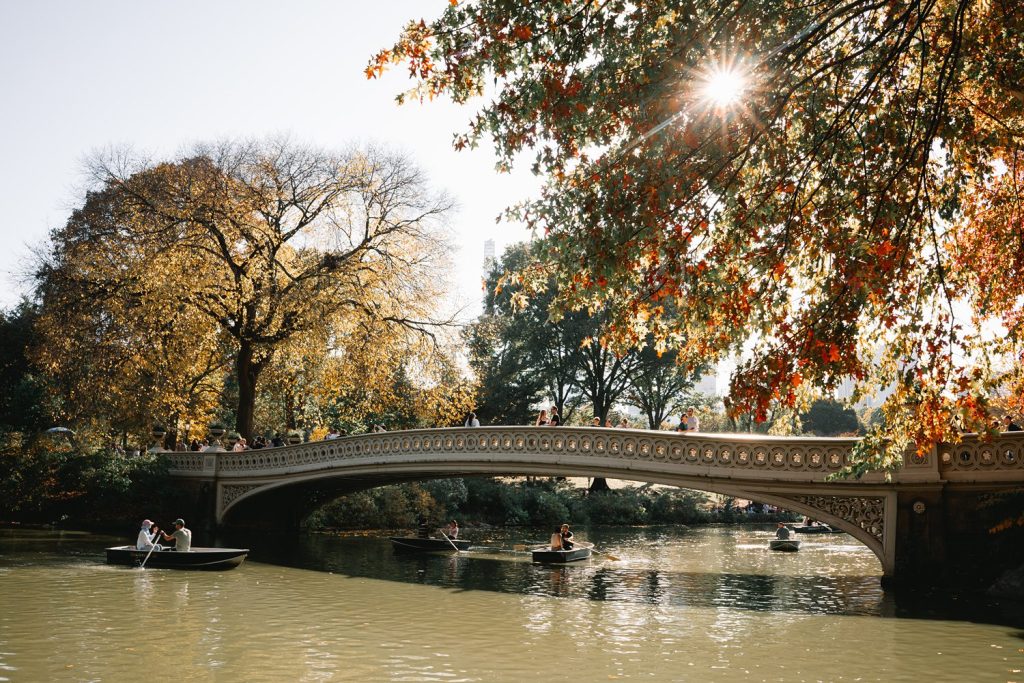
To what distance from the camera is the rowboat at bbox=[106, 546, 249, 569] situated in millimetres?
19469

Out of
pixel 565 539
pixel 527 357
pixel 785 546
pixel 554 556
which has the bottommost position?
pixel 785 546

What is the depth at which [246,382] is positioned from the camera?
94.0 ft

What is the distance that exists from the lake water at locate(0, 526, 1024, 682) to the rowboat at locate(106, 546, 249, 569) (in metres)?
0.28

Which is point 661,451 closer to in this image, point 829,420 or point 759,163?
point 759,163

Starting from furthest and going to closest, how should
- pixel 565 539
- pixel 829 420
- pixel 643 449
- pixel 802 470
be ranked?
pixel 829 420, pixel 565 539, pixel 643 449, pixel 802 470

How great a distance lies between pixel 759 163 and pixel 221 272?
816 inches

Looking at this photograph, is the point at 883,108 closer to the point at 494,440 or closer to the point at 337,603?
the point at 337,603

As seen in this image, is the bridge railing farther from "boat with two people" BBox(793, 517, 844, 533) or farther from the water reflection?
"boat with two people" BBox(793, 517, 844, 533)

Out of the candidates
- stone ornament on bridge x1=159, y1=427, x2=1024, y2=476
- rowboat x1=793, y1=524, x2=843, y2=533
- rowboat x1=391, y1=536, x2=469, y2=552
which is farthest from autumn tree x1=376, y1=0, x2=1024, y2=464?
rowboat x1=793, y1=524, x2=843, y2=533

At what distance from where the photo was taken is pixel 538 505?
38219mm

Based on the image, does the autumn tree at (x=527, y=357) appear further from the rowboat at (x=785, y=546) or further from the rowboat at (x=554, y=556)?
the rowboat at (x=554, y=556)

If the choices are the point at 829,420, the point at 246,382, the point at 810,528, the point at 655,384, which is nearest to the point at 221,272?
the point at 246,382

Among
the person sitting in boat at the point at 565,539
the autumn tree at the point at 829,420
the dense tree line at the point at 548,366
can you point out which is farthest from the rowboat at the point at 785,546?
the autumn tree at the point at 829,420

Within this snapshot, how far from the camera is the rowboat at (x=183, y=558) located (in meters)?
19.5
